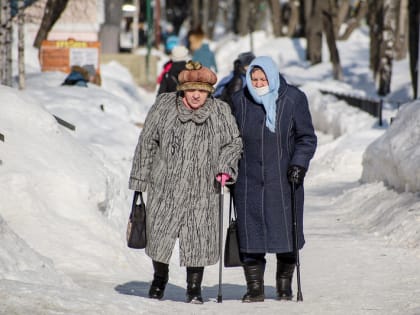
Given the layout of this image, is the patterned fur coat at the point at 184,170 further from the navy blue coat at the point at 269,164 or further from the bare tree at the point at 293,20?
the bare tree at the point at 293,20

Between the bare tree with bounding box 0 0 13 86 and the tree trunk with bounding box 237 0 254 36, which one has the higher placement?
the bare tree with bounding box 0 0 13 86

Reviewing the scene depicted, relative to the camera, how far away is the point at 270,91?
7531mm

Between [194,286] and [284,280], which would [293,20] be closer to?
[284,280]

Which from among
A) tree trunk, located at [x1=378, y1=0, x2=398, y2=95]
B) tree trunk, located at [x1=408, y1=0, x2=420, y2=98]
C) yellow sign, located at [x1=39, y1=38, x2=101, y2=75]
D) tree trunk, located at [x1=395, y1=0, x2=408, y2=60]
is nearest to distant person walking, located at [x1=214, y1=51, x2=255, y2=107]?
tree trunk, located at [x1=408, y1=0, x2=420, y2=98]

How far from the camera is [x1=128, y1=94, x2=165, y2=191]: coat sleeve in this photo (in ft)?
24.5

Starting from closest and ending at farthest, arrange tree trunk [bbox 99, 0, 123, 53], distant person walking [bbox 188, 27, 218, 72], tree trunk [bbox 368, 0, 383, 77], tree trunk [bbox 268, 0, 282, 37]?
distant person walking [bbox 188, 27, 218, 72] → tree trunk [bbox 368, 0, 383, 77] → tree trunk [bbox 99, 0, 123, 53] → tree trunk [bbox 268, 0, 282, 37]

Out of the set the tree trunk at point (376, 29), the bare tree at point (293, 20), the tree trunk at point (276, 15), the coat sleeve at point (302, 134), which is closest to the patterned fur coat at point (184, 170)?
the coat sleeve at point (302, 134)

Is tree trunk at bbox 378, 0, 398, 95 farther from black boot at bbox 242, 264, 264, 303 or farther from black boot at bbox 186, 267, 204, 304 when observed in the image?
black boot at bbox 186, 267, 204, 304

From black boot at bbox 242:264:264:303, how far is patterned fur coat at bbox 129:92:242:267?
34cm

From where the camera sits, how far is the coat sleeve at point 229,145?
7.39m

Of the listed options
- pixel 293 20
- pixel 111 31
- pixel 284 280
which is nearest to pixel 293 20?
pixel 293 20

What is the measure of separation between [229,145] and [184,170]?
0.31 m

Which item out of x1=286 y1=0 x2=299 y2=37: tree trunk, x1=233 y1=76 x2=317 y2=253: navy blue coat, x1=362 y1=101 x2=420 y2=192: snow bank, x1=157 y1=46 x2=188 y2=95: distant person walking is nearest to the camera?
x1=233 y1=76 x2=317 y2=253: navy blue coat

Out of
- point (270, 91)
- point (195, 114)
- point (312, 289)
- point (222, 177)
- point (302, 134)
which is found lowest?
point (312, 289)
